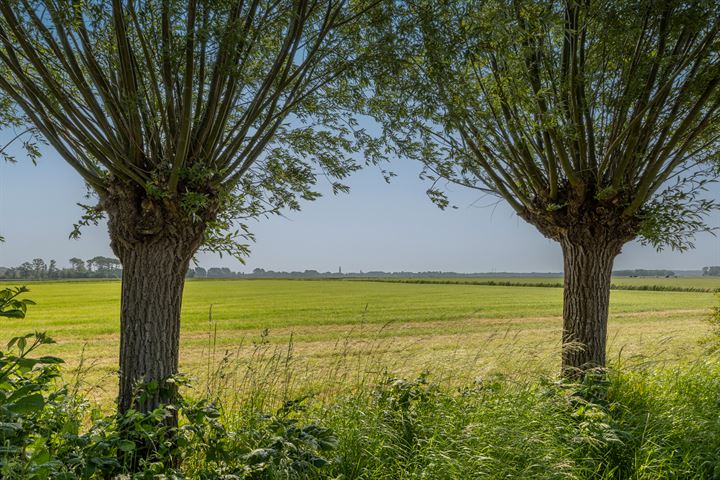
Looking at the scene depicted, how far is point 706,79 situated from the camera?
3965 millimetres

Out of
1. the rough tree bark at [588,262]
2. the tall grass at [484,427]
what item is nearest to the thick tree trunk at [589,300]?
the rough tree bark at [588,262]

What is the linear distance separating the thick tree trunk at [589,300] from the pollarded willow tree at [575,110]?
1 cm

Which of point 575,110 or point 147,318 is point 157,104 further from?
point 575,110

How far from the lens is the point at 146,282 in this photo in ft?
10.9

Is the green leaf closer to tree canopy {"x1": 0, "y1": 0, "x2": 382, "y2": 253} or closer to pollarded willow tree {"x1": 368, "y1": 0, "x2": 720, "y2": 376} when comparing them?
tree canopy {"x1": 0, "y1": 0, "x2": 382, "y2": 253}

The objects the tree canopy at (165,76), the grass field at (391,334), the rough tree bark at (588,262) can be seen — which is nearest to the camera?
the tree canopy at (165,76)

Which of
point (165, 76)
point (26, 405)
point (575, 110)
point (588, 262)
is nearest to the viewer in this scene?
point (26, 405)

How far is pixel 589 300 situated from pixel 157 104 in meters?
4.87

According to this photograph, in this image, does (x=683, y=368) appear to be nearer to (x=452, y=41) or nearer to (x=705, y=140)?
(x=705, y=140)

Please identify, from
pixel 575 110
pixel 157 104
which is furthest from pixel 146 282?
pixel 575 110

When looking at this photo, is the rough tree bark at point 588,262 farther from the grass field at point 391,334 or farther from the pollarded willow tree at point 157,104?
the pollarded willow tree at point 157,104

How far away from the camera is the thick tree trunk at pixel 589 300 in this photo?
4.73m

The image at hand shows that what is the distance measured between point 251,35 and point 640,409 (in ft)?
16.8

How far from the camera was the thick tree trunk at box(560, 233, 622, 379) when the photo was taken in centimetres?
473
